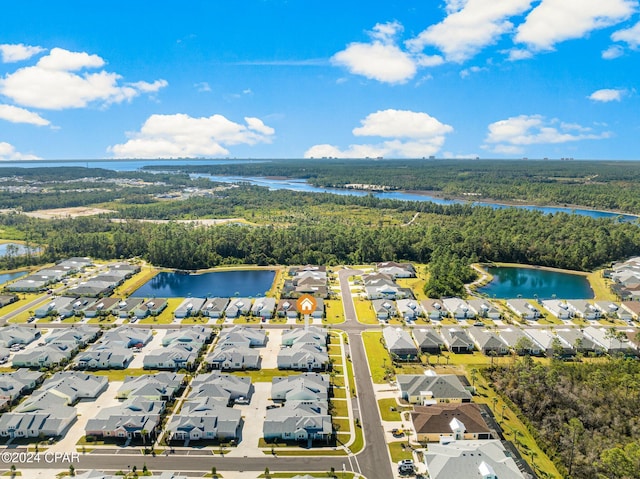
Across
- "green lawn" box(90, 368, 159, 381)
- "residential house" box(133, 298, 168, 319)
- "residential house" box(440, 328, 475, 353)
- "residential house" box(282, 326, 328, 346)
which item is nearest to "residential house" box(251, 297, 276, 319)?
"residential house" box(282, 326, 328, 346)

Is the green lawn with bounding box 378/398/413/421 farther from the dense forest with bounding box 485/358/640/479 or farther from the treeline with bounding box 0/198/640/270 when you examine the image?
the treeline with bounding box 0/198/640/270

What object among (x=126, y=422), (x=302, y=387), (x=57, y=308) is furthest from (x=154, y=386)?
(x=57, y=308)

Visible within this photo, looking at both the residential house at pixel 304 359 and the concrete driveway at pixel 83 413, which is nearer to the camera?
the concrete driveway at pixel 83 413

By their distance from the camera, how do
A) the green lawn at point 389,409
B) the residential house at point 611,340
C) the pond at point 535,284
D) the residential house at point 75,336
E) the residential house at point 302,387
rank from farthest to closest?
the pond at point 535,284
the residential house at point 75,336
the residential house at point 611,340
the residential house at point 302,387
the green lawn at point 389,409

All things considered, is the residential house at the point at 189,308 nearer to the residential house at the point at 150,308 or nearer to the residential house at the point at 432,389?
the residential house at the point at 150,308

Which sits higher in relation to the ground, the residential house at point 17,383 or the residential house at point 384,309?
the residential house at point 384,309

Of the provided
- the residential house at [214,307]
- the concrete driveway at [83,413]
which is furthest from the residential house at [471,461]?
the residential house at [214,307]
